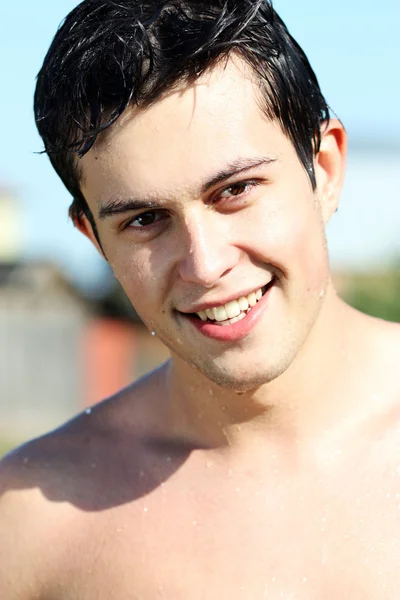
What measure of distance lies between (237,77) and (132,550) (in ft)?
4.12

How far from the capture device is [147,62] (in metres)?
2.53

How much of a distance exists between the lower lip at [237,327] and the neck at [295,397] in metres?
0.30

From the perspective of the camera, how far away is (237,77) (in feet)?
8.34

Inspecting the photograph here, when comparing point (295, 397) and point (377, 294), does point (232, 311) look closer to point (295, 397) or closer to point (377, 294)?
point (295, 397)

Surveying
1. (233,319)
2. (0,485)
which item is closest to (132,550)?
(0,485)

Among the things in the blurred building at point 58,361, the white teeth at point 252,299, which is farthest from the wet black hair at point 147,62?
the blurred building at point 58,361

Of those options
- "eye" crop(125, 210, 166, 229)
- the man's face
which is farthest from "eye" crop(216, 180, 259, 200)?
"eye" crop(125, 210, 166, 229)

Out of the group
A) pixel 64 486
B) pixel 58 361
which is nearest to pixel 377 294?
pixel 58 361

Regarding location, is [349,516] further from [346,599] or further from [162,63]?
[162,63]

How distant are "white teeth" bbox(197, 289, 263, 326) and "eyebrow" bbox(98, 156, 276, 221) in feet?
0.91

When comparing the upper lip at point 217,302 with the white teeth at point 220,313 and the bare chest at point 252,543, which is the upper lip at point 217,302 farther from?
the bare chest at point 252,543

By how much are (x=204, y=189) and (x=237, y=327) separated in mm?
340

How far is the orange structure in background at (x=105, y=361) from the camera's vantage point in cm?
1900

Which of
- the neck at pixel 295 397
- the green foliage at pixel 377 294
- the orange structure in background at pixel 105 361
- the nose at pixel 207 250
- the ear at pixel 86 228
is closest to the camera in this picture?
the nose at pixel 207 250
